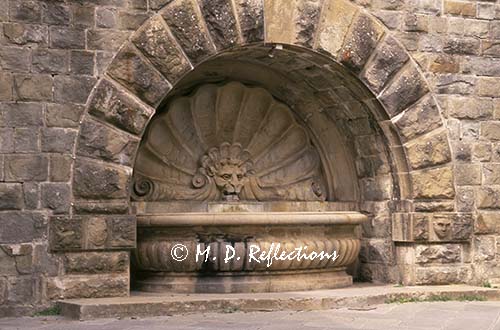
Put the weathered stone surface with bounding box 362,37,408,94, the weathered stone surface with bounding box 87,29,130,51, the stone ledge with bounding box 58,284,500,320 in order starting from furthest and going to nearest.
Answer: the weathered stone surface with bounding box 362,37,408,94
the weathered stone surface with bounding box 87,29,130,51
the stone ledge with bounding box 58,284,500,320

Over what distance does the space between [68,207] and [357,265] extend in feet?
10.9

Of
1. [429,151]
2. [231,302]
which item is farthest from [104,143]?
[429,151]

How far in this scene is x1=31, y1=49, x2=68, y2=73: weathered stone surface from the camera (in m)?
6.97

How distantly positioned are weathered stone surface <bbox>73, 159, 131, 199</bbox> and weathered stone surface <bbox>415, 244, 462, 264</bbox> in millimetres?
2952

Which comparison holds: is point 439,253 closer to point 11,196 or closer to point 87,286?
point 87,286

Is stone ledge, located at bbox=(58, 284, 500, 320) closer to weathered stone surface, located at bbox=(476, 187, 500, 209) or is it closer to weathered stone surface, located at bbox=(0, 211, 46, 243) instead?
weathered stone surface, located at bbox=(0, 211, 46, 243)

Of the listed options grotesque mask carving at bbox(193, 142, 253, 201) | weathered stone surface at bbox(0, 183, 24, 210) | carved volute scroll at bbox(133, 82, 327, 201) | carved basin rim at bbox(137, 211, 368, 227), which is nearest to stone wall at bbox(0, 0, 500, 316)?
weathered stone surface at bbox(0, 183, 24, 210)

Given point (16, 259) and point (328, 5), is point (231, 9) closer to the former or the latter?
point (328, 5)

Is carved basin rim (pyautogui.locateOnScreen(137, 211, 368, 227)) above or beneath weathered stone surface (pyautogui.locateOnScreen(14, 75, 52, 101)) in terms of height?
beneath

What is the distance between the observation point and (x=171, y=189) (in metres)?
8.52

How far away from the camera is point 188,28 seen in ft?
24.4

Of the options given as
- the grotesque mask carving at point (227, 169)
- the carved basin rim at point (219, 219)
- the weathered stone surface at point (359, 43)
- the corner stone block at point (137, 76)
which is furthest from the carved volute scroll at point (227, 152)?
the weathered stone surface at point (359, 43)

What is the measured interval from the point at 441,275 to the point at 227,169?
7.76 ft

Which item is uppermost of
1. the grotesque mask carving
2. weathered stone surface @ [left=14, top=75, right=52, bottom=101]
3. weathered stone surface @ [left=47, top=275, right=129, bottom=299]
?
weathered stone surface @ [left=14, top=75, right=52, bottom=101]
